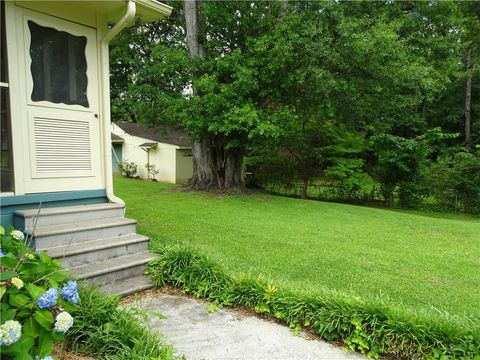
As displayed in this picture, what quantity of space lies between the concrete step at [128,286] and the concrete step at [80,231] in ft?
1.85

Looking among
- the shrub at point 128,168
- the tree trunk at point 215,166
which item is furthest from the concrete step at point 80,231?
the shrub at point 128,168

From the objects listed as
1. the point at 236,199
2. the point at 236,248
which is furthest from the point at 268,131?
the point at 236,248

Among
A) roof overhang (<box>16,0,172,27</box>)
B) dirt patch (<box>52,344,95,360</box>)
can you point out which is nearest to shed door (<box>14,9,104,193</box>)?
roof overhang (<box>16,0,172,27</box>)

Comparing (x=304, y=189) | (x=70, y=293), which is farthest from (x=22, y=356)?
(x=304, y=189)

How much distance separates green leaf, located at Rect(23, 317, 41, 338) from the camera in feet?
5.56

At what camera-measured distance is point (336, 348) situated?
2.52m

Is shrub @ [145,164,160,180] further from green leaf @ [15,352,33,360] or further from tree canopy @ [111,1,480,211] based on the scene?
green leaf @ [15,352,33,360]

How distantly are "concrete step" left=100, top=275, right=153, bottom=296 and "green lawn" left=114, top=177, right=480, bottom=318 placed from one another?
0.73 meters

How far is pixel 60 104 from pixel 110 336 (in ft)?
8.53

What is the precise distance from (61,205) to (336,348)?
3114 mm

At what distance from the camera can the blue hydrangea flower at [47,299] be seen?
171cm

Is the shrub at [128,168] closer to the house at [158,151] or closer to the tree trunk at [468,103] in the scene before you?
the house at [158,151]

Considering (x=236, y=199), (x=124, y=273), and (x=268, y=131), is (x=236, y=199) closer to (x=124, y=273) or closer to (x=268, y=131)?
(x=268, y=131)

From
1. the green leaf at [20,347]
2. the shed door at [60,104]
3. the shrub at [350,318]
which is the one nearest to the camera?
the green leaf at [20,347]
